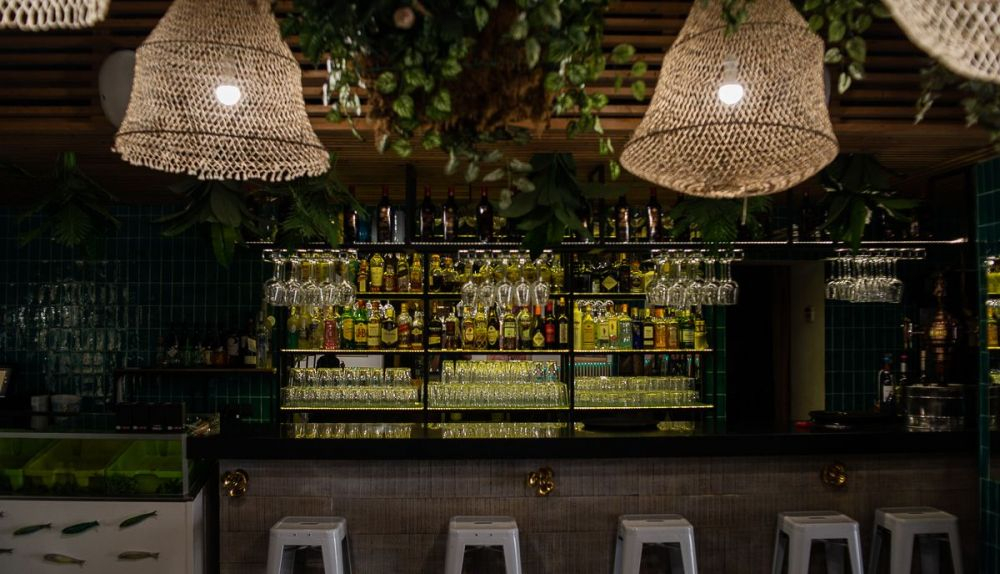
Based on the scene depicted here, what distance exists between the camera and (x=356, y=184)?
216 inches

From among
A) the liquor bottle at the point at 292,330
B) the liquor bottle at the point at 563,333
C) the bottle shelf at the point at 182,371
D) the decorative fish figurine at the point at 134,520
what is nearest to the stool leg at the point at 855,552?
the liquor bottle at the point at 563,333

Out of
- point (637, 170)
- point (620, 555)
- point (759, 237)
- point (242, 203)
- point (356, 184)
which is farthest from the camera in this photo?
point (356, 184)

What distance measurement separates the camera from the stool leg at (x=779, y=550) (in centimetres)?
421

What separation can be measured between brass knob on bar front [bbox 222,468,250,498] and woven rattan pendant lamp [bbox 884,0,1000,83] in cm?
398

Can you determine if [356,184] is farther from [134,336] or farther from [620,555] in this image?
[620,555]

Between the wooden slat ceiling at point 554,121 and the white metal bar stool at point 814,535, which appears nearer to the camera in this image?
the wooden slat ceiling at point 554,121

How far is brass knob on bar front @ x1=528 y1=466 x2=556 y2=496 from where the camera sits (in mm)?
4293

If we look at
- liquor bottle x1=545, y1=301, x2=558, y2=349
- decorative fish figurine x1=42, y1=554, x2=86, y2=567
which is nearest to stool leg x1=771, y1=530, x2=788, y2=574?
liquor bottle x1=545, y1=301, x2=558, y2=349

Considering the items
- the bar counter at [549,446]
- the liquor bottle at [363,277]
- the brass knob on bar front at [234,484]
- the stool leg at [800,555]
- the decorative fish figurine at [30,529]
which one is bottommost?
the stool leg at [800,555]

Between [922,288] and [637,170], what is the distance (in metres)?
5.99

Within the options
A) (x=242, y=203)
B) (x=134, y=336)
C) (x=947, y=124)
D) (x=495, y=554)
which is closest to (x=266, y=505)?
(x=495, y=554)

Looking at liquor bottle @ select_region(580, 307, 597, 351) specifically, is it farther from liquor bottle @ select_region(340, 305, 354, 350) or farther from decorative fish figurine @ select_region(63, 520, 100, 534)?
decorative fish figurine @ select_region(63, 520, 100, 534)

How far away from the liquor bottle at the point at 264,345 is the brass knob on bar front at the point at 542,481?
284 cm

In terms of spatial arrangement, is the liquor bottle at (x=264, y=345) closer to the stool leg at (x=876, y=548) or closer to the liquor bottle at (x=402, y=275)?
the liquor bottle at (x=402, y=275)
